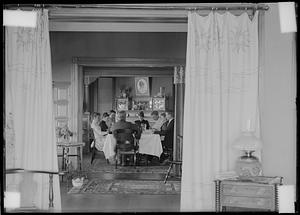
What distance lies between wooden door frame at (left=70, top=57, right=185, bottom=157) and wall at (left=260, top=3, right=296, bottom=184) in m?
3.21

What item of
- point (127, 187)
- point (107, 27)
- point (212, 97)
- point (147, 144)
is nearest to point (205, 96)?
point (212, 97)

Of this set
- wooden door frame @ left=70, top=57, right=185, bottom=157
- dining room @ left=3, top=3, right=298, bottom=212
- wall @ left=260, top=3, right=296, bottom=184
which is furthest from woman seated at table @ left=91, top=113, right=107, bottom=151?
wall @ left=260, top=3, right=296, bottom=184

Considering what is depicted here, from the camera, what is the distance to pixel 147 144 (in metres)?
7.96

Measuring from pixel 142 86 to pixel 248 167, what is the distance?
27.9ft

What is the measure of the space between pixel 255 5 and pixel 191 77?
1024 millimetres

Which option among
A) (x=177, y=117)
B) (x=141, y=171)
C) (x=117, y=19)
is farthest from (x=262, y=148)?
(x=141, y=171)

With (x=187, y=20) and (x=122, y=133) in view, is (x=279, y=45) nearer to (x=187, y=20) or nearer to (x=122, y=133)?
(x=187, y=20)

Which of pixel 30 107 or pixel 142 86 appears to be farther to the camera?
pixel 142 86

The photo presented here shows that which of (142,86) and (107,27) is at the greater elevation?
(107,27)

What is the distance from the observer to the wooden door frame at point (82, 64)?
7.52 meters

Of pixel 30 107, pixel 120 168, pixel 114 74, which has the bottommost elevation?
pixel 120 168

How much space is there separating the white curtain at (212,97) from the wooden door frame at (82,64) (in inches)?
123

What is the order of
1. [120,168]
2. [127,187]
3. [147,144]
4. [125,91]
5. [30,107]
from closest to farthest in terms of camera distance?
[30,107] < [127,187] < [147,144] < [120,168] < [125,91]

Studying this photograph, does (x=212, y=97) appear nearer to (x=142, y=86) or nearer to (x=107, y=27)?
(x=107, y=27)
